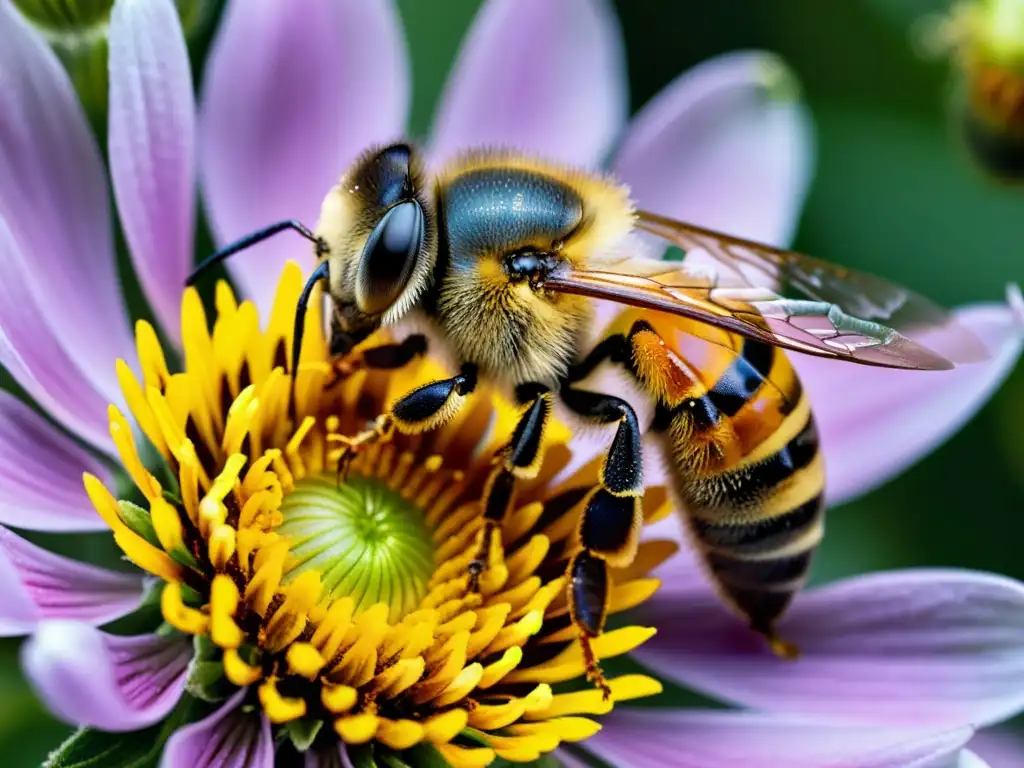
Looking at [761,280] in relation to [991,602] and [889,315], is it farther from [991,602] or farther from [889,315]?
[991,602]

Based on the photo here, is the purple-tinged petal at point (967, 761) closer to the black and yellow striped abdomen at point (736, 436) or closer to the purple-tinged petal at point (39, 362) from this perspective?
the black and yellow striped abdomen at point (736, 436)

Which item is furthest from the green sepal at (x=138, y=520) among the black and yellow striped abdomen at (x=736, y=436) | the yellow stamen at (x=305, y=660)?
the black and yellow striped abdomen at (x=736, y=436)

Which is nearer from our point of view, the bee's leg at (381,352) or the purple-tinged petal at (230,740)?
the purple-tinged petal at (230,740)

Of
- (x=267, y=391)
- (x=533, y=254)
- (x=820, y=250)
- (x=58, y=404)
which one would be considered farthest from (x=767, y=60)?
(x=58, y=404)

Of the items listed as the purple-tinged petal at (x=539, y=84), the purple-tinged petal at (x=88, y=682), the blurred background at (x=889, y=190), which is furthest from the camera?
the blurred background at (x=889, y=190)

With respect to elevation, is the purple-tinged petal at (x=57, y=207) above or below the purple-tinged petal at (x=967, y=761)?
above

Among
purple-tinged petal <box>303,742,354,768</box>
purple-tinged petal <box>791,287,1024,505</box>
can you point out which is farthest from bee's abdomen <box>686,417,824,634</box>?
purple-tinged petal <box>303,742,354,768</box>

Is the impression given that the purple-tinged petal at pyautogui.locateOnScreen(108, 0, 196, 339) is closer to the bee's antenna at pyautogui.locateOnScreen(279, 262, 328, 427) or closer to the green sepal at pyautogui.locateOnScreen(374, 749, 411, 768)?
the bee's antenna at pyautogui.locateOnScreen(279, 262, 328, 427)

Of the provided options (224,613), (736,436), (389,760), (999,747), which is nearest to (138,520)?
(224,613)
